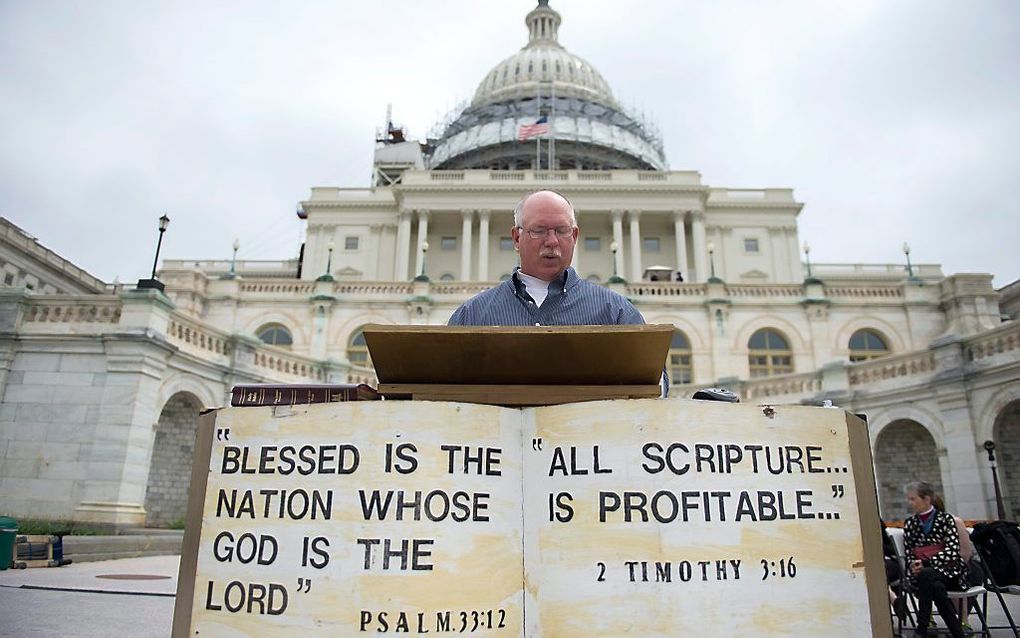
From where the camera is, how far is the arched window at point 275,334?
32.3 meters

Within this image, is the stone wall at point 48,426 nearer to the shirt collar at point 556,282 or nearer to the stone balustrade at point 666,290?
the shirt collar at point 556,282

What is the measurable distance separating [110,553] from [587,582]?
13.9 metres

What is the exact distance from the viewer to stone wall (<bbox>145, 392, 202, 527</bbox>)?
58.7 feet

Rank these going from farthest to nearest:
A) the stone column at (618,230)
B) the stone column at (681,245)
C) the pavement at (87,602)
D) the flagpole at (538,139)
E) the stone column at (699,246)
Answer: the flagpole at (538,139), the stone column at (681,245), the stone column at (618,230), the stone column at (699,246), the pavement at (87,602)

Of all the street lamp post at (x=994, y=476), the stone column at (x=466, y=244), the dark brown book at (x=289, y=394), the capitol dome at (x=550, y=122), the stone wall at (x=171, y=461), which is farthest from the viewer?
the capitol dome at (x=550, y=122)

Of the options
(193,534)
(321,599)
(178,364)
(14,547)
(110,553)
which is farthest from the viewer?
(178,364)

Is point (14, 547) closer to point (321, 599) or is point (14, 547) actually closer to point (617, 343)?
point (321, 599)

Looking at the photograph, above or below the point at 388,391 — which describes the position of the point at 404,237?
above

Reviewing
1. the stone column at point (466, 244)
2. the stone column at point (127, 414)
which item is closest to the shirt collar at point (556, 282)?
the stone column at point (127, 414)

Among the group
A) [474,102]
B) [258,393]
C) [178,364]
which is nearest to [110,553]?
[178,364]

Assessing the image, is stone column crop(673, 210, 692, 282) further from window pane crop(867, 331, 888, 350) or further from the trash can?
the trash can

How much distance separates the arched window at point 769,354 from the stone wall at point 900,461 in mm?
9926

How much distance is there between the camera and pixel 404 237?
52125 mm

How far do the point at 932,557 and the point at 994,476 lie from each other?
12017 mm
